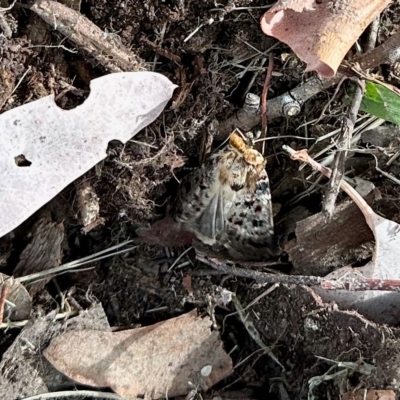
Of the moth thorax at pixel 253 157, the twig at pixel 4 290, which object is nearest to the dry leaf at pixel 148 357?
the twig at pixel 4 290

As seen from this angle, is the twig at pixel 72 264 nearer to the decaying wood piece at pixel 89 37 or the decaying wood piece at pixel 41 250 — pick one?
the decaying wood piece at pixel 41 250

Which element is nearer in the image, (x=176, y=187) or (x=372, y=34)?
(x=372, y=34)

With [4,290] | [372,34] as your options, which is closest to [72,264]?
[4,290]

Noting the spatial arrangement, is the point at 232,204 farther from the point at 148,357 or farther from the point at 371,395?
the point at 371,395

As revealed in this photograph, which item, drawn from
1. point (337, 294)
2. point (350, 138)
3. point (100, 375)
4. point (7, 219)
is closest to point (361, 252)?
point (337, 294)

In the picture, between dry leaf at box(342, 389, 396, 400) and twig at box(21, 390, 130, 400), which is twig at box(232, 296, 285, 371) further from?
twig at box(21, 390, 130, 400)

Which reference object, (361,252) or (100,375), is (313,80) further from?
(100,375)
